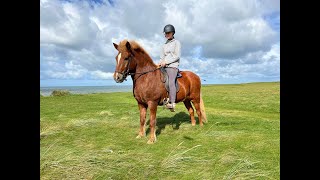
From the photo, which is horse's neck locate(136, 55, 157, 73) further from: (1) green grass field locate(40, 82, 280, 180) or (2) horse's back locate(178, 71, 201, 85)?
(1) green grass field locate(40, 82, 280, 180)

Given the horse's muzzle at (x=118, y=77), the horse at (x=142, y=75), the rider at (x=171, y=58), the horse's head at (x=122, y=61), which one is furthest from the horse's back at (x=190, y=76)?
the horse's muzzle at (x=118, y=77)

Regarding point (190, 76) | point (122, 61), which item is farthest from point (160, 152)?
point (190, 76)

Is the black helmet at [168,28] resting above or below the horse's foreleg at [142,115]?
above

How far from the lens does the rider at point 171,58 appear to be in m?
8.82

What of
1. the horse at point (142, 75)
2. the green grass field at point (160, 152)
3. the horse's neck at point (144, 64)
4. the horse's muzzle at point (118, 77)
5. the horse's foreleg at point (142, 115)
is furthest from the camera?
the horse's foreleg at point (142, 115)

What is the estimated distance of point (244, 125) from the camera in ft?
36.5

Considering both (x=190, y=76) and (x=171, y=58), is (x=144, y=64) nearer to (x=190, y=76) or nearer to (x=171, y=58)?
(x=171, y=58)

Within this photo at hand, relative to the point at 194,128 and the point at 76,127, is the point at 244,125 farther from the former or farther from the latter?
the point at 76,127

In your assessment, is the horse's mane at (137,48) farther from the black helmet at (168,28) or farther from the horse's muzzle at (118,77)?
the black helmet at (168,28)

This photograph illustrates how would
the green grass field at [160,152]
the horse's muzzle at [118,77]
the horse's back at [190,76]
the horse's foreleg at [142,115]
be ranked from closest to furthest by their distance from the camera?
the green grass field at [160,152] < the horse's muzzle at [118,77] < the horse's foreleg at [142,115] < the horse's back at [190,76]

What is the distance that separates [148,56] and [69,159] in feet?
15.0

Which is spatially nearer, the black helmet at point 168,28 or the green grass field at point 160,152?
the green grass field at point 160,152

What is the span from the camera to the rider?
8820 mm
